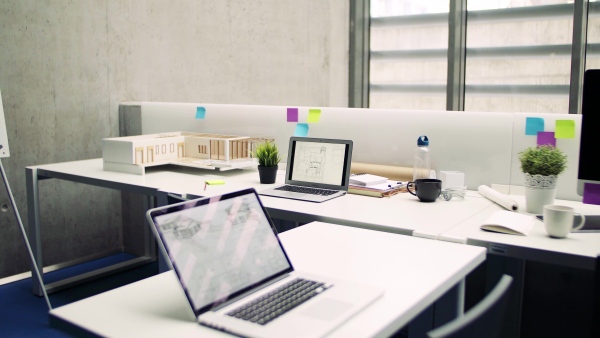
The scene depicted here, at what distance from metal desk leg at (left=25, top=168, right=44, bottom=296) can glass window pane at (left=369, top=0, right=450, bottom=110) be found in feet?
12.0

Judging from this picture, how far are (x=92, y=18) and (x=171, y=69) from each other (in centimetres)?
67

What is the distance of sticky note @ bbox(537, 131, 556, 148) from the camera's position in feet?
7.30

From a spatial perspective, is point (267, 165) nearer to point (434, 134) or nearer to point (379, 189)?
point (379, 189)

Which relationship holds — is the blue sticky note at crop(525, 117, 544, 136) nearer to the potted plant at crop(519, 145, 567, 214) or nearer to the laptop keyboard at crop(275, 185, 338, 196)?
the potted plant at crop(519, 145, 567, 214)

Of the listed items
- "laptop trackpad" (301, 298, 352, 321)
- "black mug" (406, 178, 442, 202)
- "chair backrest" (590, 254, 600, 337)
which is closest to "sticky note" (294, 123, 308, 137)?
"black mug" (406, 178, 442, 202)

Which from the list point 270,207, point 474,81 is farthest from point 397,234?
point 474,81

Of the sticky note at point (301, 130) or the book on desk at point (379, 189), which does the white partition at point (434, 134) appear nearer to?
the sticky note at point (301, 130)

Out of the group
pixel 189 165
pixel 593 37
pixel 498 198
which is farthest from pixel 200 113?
pixel 593 37

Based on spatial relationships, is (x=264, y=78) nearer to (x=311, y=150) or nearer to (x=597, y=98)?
(x=311, y=150)

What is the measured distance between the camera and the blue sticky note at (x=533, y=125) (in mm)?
2246

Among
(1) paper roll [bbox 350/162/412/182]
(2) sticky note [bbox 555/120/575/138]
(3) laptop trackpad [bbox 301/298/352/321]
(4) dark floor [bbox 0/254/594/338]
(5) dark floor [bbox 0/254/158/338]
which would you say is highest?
(2) sticky note [bbox 555/120/575/138]

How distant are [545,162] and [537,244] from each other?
49 centimetres

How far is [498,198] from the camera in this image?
2148 millimetres

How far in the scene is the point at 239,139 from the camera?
2953 mm
